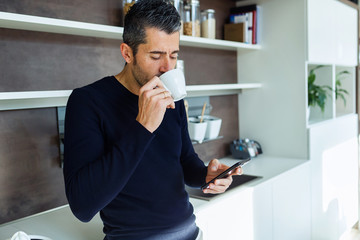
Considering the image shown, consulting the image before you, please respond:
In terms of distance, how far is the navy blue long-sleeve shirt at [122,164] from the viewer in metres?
0.94

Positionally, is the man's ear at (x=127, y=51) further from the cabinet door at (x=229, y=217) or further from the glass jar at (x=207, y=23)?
the glass jar at (x=207, y=23)

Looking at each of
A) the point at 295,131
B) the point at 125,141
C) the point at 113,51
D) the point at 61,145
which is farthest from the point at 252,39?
the point at 125,141

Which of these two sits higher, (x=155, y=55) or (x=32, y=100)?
(x=155, y=55)

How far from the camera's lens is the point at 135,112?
3.77 ft

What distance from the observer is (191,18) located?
2266mm

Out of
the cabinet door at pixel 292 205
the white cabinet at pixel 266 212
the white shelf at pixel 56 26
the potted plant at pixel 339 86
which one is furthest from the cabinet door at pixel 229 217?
the potted plant at pixel 339 86

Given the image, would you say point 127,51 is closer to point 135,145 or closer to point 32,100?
point 135,145

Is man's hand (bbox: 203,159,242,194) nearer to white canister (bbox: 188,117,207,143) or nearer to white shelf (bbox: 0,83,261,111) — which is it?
white shelf (bbox: 0,83,261,111)

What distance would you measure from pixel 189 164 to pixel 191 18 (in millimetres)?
1210

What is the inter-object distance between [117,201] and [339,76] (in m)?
3.00

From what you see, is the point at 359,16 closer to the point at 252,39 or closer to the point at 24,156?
the point at 252,39

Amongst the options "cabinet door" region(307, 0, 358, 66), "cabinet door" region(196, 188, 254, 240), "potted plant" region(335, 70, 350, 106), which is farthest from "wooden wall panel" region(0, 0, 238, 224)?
"potted plant" region(335, 70, 350, 106)

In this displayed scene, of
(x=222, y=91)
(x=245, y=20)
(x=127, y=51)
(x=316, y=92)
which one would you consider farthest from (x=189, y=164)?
(x=316, y=92)

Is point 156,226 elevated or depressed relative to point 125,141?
depressed
